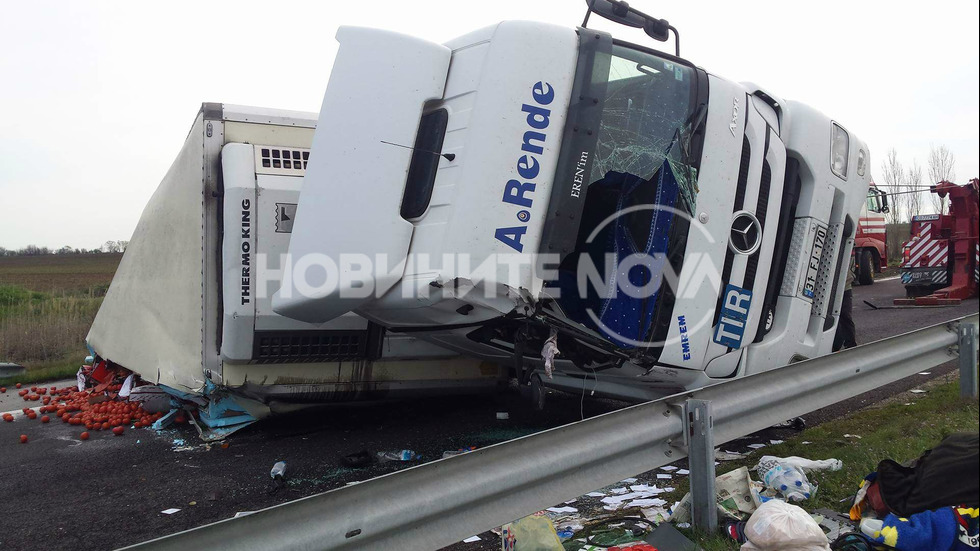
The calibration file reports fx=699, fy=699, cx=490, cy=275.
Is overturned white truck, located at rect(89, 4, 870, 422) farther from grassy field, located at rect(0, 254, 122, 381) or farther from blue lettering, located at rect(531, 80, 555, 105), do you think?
grassy field, located at rect(0, 254, 122, 381)

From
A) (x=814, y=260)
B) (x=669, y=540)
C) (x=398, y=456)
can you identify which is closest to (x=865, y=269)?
(x=814, y=260)

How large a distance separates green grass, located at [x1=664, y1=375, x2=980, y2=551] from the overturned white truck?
1.62 feet

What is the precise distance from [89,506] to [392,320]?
72.8 inches

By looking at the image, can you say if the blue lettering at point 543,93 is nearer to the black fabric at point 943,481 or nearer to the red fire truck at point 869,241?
the black fabric at point 943,481

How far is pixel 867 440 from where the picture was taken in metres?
3.68

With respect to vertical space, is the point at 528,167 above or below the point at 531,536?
above

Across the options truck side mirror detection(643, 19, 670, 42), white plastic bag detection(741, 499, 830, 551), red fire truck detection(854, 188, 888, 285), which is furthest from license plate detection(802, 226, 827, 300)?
red fire truck detection(854, 188, 888, 285)

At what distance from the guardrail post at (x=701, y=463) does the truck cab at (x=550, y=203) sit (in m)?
0.89

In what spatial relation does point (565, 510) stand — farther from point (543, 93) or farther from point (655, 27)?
point (655, 27)

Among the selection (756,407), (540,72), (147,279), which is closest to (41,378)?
(147,279)

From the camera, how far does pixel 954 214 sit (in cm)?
1215

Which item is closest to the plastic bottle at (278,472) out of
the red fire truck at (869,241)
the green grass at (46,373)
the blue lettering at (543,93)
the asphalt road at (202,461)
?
the asphalt road at (202,461)

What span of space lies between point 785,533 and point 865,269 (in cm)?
1619

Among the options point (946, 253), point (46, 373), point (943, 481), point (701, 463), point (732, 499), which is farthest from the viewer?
point (946, 253)
